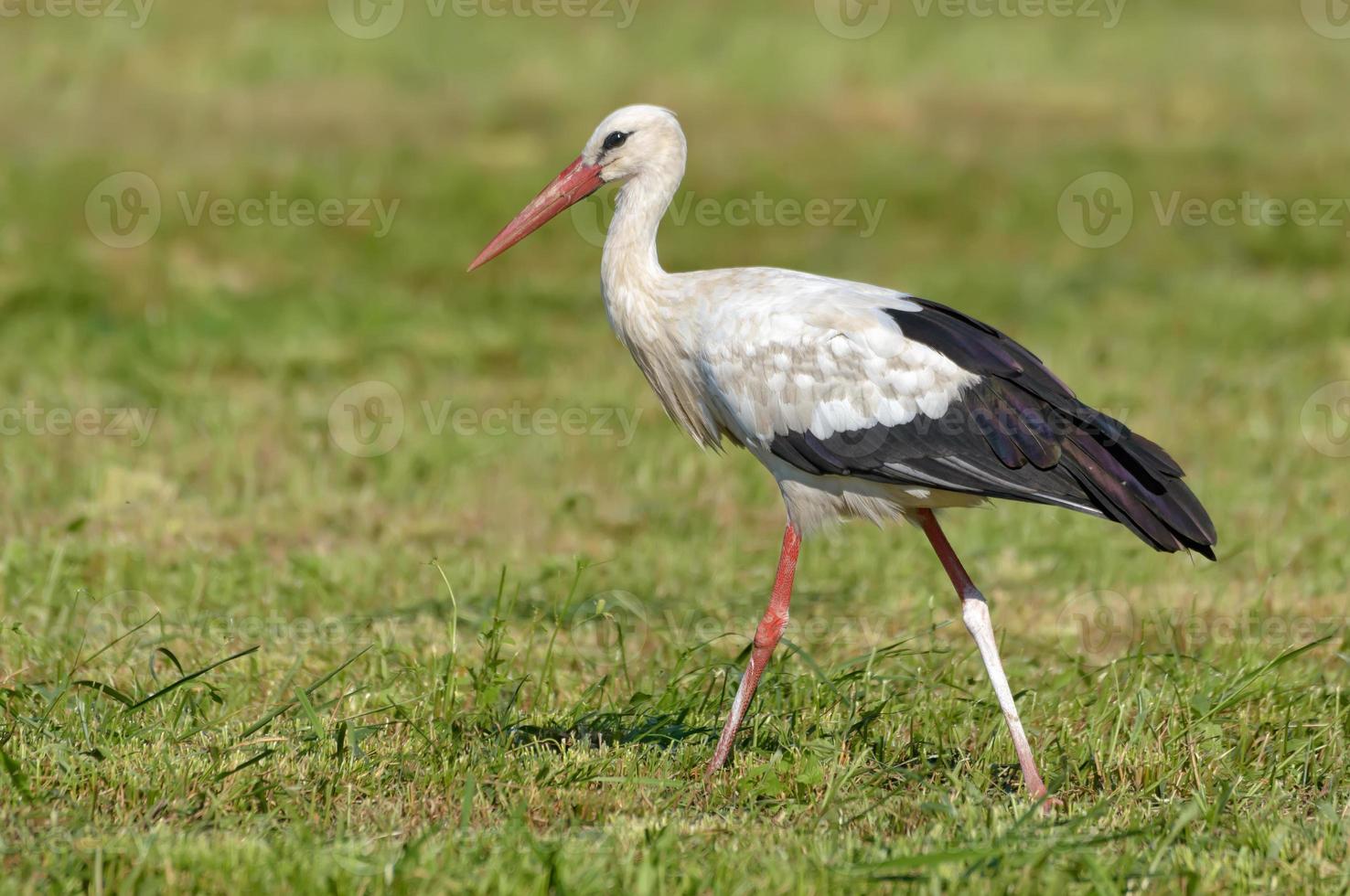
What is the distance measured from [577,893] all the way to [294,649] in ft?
7.70

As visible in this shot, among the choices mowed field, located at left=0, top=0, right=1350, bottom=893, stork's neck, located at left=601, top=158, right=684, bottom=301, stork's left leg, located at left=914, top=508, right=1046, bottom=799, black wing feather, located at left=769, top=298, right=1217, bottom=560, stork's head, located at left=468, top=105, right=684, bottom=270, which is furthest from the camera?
stork's head, located at left=468, top=105, right=684, bottom=270

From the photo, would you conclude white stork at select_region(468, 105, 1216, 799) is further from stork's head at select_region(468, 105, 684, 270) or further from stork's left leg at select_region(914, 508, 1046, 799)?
stork's head at select_region(468, 105, 684, 270)

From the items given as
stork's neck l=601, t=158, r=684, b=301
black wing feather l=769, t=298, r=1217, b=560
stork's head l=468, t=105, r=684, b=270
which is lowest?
black wing feather l=769, t=298, r=1217, b=560

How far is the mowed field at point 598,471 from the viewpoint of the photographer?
3863 mm

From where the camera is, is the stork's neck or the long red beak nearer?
the stork's neck

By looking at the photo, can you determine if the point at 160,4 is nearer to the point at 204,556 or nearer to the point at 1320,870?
the point at 204,556

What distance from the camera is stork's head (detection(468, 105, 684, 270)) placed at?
512 centimetres

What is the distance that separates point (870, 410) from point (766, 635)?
28.7 inches

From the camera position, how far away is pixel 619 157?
202 inches

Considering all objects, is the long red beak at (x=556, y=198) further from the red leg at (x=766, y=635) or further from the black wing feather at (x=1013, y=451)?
the red leg at (x=766, y=635)

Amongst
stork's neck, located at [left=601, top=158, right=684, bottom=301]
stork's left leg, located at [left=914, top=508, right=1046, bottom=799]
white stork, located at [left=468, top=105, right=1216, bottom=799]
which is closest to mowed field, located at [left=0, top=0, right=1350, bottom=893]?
stork's left leg, located at [left=914, top=508, right=1046, bottom=799]

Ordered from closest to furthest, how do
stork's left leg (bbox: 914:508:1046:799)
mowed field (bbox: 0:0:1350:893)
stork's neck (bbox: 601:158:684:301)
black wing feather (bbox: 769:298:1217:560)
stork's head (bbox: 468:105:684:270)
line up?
mowed field (bbox: 0:0:1350:893) < stork's left leg (bbox: 914:508:1046:799) < black wing feather (bbox: 769:298:1217:560) < stork's neck (bbox: 601:158:684:301) < stork's head (bbox: 468:105:684:270)

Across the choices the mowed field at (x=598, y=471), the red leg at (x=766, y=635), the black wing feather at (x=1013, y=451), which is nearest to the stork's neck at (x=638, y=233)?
the black wing feather at (x=1013, y=451)

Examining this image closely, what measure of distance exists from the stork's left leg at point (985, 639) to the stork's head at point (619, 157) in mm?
1406
